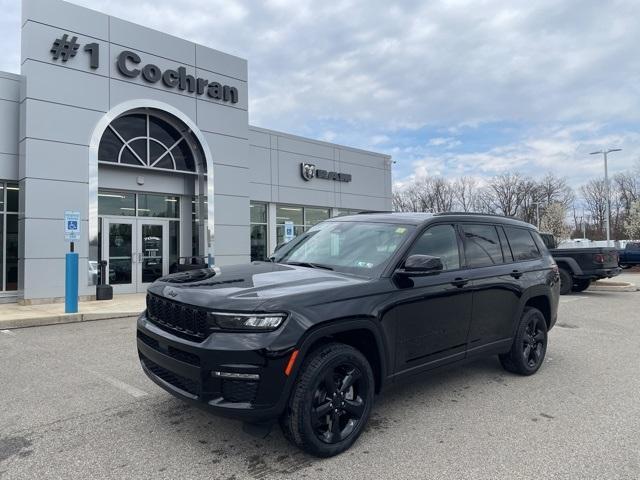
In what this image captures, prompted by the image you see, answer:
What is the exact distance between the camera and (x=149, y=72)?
14406 millimetres

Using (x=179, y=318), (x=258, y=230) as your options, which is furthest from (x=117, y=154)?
(x=179, y=318)

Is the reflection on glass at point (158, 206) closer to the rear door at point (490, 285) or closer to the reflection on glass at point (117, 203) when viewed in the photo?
the reflection on glass at point (117, 203)

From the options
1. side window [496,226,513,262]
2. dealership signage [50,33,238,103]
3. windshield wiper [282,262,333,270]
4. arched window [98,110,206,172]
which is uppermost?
dealership signage [50,33,238,103]

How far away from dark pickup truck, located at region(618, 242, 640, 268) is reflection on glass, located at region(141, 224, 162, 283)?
24.4 m

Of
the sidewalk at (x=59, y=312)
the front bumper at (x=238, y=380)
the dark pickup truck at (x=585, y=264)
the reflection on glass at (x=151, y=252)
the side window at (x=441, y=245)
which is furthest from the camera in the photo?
the reflection on glass at (x=151, y=252)

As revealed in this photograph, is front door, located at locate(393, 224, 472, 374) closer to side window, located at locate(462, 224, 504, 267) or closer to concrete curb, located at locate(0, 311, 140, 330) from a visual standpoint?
side window, located at locate(462, 224, 504, 267)

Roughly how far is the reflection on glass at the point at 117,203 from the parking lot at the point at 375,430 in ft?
29.0

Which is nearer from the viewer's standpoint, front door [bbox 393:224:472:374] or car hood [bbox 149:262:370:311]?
car hood [bbox 149:262:370:311]

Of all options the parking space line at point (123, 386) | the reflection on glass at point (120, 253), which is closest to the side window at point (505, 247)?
the parking space line at point (123, 386)

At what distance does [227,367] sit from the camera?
10.1 ft

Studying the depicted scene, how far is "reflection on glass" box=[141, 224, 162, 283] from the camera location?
15.1 metres

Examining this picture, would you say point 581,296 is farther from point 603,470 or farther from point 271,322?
point 271,322

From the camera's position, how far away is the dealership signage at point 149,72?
1277cm

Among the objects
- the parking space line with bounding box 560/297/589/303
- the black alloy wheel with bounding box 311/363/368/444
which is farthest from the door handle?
the parking space line with bounding box 560/297/589/303
